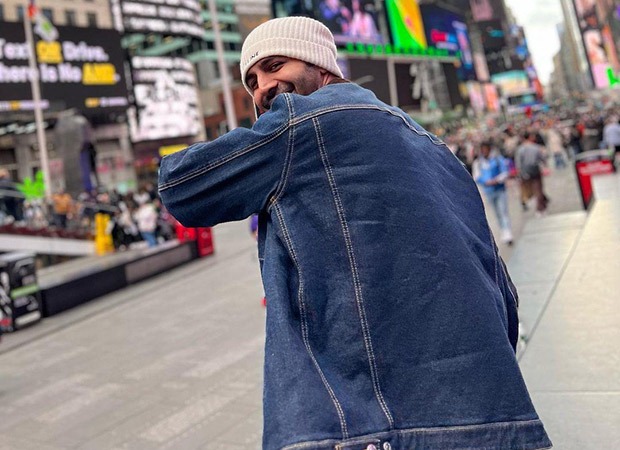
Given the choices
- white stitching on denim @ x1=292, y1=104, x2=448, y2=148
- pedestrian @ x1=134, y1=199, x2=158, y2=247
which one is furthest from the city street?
pedestrian @ x1=134, y1=199, x2=158, y2=247

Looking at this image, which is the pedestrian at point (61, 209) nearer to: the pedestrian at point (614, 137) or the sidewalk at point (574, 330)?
the sidewalk at point (574, 330)

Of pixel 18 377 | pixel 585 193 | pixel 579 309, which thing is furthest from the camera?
pixel 585 193

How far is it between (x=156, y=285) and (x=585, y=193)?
331 inches

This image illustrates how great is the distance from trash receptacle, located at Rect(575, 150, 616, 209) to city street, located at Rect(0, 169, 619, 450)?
2.96 m

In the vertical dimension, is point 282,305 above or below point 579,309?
above

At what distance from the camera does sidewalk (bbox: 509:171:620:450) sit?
3.12 metres

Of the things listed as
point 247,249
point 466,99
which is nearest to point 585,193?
point 247,249

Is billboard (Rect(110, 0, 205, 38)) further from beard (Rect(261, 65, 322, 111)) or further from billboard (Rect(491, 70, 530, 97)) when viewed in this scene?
billboard (Rect(491, 70, 530, 97))

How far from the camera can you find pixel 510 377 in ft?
4.19

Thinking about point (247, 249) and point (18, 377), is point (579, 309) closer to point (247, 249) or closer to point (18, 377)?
point (18, 377)

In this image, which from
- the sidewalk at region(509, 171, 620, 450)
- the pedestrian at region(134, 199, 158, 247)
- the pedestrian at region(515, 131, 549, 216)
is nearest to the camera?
the sidewalk at region(509, 171, 620, 450)

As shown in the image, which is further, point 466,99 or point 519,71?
point 519,71

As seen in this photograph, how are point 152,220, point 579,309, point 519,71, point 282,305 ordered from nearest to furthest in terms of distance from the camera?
point 282,305 → point 579,309 → point 152,220 → point 519,71

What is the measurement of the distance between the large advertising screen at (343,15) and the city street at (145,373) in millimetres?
35026
